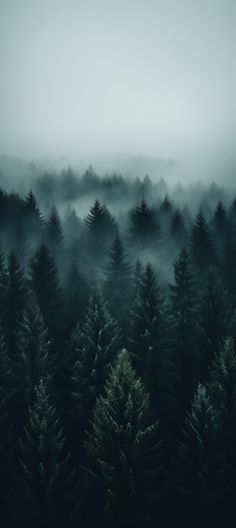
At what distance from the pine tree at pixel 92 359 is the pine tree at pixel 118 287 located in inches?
398

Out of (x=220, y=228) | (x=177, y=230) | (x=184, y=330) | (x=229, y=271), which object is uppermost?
(x=177, y=230)

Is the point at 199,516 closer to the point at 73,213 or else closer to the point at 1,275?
the point at 1,275

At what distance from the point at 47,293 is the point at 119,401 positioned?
19531 mm

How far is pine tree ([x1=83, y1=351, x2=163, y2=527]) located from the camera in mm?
17609

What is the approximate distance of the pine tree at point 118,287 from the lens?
38.7 m

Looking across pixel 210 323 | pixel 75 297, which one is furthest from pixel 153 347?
pixel 75 297

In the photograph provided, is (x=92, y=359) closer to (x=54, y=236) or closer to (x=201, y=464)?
(x=201, y=464)

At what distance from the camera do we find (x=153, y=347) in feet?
90.5

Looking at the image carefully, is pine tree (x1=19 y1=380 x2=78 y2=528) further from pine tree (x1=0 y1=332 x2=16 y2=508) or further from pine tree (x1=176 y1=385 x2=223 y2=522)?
pine tree (x1=176 y1=385 x2=223 y2=522)

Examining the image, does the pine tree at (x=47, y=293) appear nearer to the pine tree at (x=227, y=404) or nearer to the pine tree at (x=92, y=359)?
the pine tree at (x=92, y=359)

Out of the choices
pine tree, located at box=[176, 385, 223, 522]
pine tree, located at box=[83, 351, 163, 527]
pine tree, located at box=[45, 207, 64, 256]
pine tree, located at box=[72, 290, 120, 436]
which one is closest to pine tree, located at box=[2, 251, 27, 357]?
pine tree, located at box=[72, 290, 120, 436]

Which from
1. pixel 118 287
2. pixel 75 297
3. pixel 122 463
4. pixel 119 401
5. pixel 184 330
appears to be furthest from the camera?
pixel 75 297

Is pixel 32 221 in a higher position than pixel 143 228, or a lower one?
higher

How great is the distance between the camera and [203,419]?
19.2m
